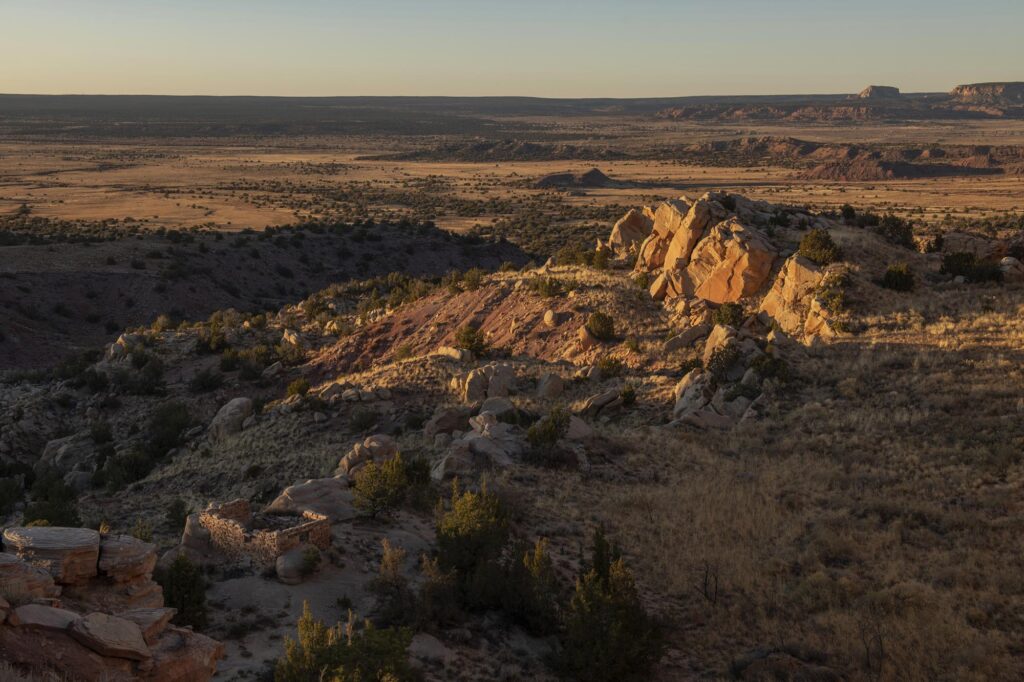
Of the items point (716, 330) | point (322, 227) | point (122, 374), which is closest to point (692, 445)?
point (716, 330)

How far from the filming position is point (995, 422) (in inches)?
708

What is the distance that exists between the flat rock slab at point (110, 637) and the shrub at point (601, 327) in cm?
1963

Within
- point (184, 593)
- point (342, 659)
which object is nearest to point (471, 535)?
point (184, 593)

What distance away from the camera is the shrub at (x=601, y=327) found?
2681 centimetres

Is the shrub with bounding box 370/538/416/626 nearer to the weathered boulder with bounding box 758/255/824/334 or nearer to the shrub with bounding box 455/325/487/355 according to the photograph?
the shrub with bounding box 455/325/487/355

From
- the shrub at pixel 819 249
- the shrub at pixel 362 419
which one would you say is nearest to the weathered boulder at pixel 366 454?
the shrub at pixel 362 419

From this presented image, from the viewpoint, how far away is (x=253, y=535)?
531 inches

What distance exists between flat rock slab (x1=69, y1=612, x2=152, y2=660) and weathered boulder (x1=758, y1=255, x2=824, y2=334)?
21.0m

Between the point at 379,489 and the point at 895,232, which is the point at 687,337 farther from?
the point at 379,489

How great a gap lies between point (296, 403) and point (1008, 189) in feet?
299

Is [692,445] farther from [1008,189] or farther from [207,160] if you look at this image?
[207,160]

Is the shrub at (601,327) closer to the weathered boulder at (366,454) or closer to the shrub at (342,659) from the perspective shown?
the weathered boulder at (366,454)

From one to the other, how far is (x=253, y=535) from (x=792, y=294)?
19.0 m

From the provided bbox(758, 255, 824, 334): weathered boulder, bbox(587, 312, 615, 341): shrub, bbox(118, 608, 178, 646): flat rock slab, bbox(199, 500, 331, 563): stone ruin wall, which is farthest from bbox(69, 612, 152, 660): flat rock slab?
bbox(758, 255, 824, 334): weathered boulder
